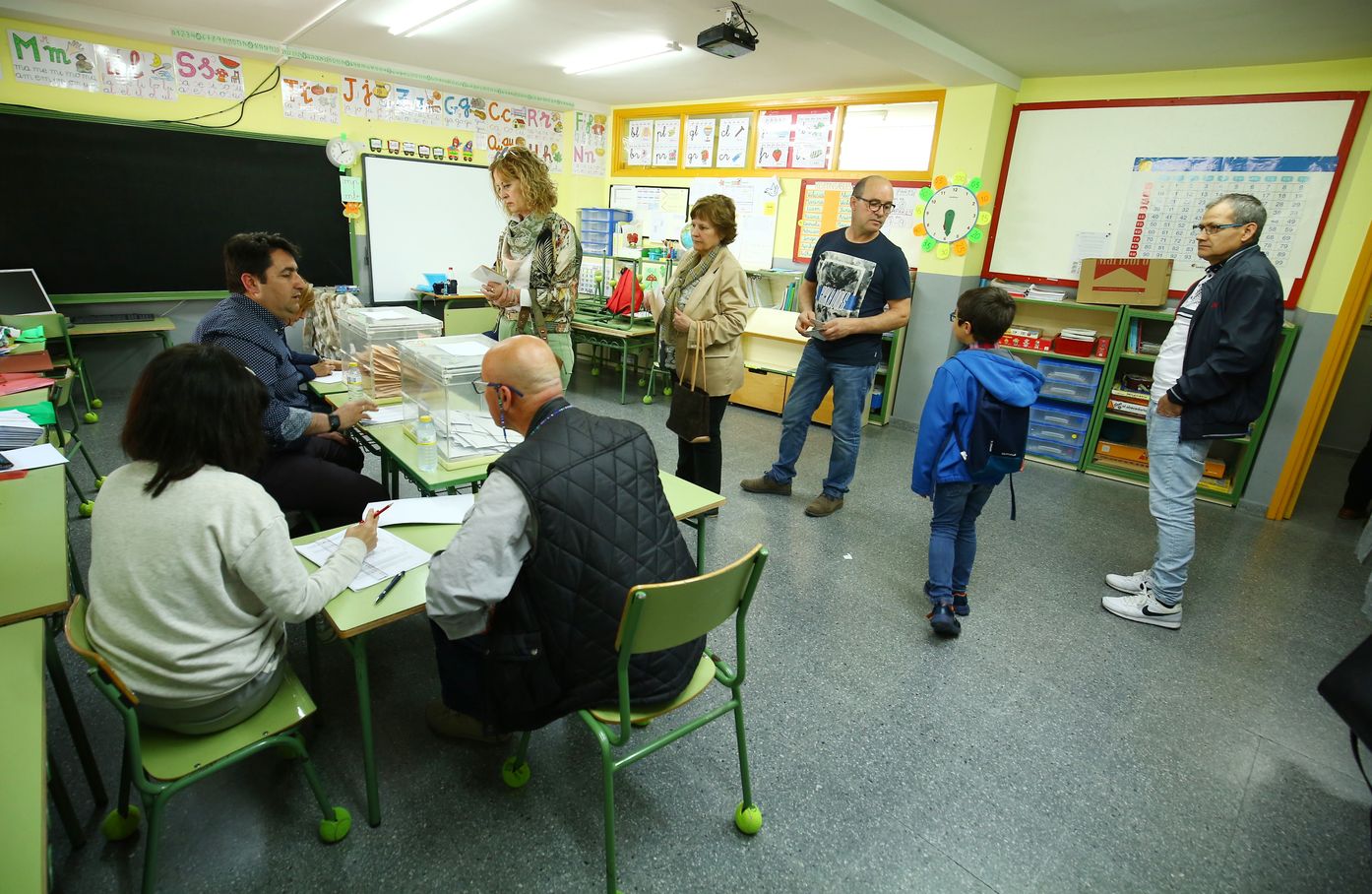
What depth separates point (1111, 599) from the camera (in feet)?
9.11

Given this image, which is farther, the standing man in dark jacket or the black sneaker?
the black sneaker

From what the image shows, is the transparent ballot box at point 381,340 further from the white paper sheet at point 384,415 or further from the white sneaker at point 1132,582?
the white sneaker at point 1132,582

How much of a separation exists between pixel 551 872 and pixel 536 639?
1.93 ft

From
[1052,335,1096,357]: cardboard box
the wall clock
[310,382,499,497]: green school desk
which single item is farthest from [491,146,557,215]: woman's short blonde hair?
[1052,335,1096,357]: cardboard box

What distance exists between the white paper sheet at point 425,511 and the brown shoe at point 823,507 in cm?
210

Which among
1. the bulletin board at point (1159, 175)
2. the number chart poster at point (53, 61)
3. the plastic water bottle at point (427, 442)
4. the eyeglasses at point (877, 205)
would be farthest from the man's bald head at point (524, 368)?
the number chart poster at point (53, 61)

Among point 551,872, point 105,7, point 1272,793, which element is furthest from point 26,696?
point 105,7

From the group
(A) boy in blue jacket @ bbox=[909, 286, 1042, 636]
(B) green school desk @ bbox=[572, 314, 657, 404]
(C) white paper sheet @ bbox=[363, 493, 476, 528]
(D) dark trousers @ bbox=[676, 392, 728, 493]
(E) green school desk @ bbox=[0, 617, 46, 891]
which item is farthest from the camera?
(B) green school desk @ bbox=[572, 314, 657, 404]

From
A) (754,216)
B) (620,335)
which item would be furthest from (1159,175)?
(620,335)

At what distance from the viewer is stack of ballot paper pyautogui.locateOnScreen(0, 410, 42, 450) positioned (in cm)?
200

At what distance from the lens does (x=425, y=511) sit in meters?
1.81

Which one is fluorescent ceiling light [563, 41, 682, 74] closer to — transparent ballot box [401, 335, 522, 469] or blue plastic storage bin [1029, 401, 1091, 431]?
transparent ballot box [401, 335, 522, 469]

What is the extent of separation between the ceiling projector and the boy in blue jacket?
6.86 feet

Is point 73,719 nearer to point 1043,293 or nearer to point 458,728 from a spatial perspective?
point 458,728
